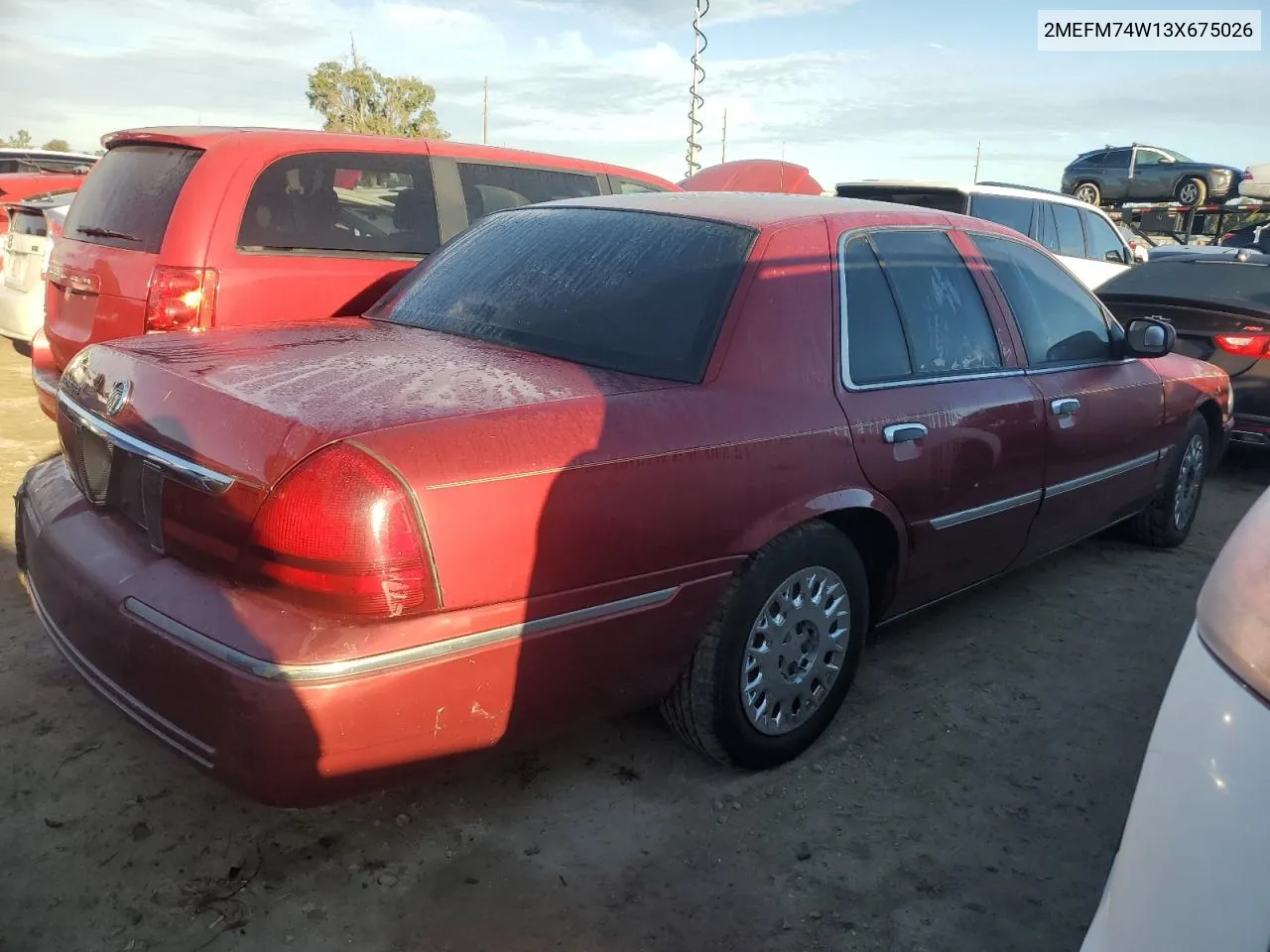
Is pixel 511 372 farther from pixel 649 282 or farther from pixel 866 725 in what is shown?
pixel 866 725

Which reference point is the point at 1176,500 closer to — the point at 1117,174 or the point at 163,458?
the point at 163,458

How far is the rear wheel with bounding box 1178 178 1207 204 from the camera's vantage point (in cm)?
1972

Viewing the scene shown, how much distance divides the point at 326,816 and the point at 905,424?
1930 mm

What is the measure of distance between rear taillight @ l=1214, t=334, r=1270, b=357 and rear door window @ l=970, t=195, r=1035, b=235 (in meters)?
2.89

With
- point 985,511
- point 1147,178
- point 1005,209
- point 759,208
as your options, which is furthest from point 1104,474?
point 1147,178

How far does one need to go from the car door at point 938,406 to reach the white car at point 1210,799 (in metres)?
1.49

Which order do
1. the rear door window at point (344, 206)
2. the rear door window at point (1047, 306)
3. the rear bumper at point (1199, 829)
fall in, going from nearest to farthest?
the rear bumper at point (1199, 829) < the rear door window at point (1047, 306) < the rear door window at point (344, 206)

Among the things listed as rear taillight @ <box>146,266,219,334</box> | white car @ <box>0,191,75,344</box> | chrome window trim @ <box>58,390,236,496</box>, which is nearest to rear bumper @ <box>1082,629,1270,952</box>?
chrome window trim @ <box>58,390,236,496</box>

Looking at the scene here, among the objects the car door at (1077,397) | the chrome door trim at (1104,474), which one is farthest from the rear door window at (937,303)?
the chrome door trim at (1104,474)

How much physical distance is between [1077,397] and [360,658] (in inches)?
116

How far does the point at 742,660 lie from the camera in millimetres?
2680

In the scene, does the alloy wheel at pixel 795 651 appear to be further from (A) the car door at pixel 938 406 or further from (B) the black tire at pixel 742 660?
(A) the car door at pixel 938 406

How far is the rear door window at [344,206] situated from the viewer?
15.3ft

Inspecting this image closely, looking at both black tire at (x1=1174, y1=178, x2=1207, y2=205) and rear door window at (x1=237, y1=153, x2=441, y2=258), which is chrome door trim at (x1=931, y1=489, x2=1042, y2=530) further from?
black tire at (x1=1174, y1=178, x2=1207, y2=205)
